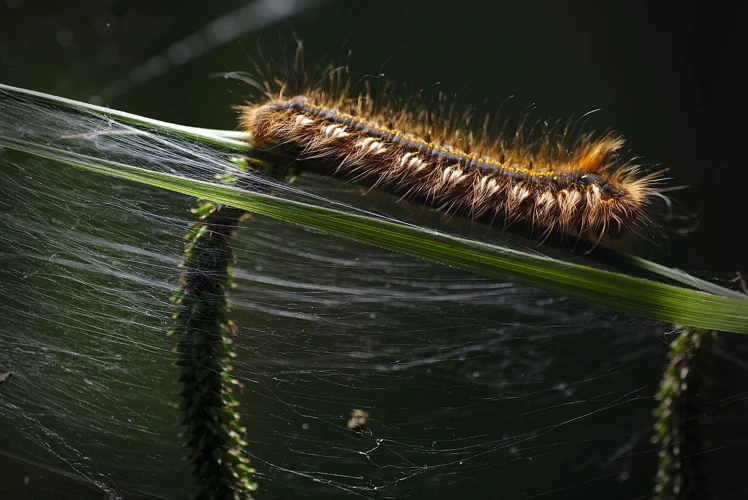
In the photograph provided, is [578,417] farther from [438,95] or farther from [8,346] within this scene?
[8,346]

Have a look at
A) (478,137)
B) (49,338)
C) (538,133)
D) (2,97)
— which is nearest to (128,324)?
(49,338)

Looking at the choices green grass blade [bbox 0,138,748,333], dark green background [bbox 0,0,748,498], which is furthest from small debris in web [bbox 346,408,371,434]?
green grass blade [bbox 0,138,748,333]

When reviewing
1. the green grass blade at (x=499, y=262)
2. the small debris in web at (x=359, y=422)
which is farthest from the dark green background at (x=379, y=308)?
the green grass blade at (x=499, y=262)

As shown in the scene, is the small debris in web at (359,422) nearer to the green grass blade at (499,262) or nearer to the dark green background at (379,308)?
the dark green background at (379,308)

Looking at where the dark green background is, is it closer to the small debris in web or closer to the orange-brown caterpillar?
the small debris in web

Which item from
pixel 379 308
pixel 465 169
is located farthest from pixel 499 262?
pixel 379 308
